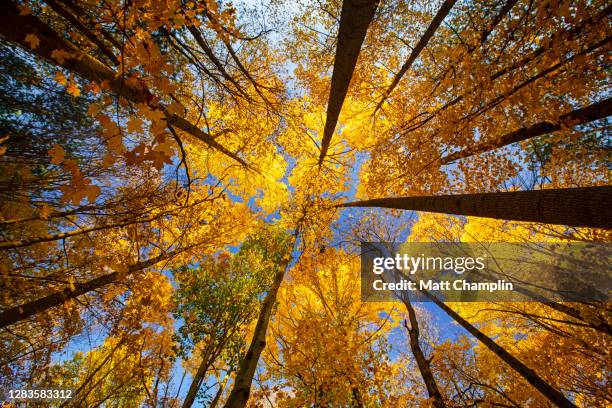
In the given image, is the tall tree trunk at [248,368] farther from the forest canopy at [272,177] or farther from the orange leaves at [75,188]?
the orange leaves at [75,188]

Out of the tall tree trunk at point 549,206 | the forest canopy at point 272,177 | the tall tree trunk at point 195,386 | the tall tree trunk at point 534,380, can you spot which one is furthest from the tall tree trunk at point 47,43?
the tall tree trunk at point 534,380

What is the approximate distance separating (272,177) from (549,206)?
29.8ft

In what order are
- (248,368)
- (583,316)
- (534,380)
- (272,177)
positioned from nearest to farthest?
(248,368) → (534,380) → (583,316) → (272,177)

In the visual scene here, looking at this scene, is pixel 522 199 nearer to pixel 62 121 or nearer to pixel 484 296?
pixel 62 121

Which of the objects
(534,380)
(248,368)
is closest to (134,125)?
(248,368)

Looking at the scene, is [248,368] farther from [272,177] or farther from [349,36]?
[272,177]

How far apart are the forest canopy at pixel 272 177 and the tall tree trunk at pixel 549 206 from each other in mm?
19

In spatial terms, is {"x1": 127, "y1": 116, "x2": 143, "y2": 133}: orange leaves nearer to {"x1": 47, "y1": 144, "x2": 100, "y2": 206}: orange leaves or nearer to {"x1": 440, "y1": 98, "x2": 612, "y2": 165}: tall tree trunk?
{"x1": 47, "y1": 144, "x2": 100, "y2": 206}: orange leaves

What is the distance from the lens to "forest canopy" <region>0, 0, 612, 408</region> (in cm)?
267

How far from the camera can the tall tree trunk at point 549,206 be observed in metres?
1.98

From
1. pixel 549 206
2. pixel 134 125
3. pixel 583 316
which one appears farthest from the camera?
pixel 583 316

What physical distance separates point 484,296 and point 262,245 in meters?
9.85

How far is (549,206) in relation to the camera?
2.25 meters

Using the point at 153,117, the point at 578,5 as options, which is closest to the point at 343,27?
the point at 153,117
